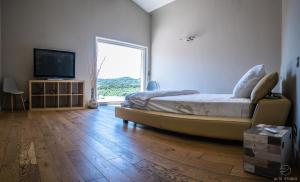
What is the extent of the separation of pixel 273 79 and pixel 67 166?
6.16 feet

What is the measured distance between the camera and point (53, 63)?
4414 millimetres

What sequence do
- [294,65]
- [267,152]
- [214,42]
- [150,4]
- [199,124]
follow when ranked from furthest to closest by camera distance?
1. [150,4]
2. [214,42]
3. [199,124]
4. [294,65]
5. [267,152]

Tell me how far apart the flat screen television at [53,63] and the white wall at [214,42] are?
99.6 inches

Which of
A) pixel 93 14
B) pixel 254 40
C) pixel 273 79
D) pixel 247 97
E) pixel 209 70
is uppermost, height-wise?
Result: pixel 93 14

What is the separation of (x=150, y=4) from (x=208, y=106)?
4625mm

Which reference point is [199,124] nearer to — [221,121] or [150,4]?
[221,121]

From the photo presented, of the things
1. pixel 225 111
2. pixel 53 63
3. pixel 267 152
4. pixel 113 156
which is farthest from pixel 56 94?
pixel 267 152

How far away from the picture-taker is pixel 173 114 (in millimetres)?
2311

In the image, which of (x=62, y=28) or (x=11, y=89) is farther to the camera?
(x=62, y=28)

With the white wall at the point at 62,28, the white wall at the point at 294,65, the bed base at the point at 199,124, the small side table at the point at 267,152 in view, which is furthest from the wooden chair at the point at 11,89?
the white wall at the point at 294,65

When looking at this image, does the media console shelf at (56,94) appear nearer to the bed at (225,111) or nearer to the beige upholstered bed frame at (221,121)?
the bed at (225,111)

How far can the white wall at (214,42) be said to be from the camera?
11.4 ft

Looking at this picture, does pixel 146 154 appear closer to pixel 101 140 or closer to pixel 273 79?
pixel 101 140

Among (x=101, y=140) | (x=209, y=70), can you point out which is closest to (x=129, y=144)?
(x=101, y=140)
